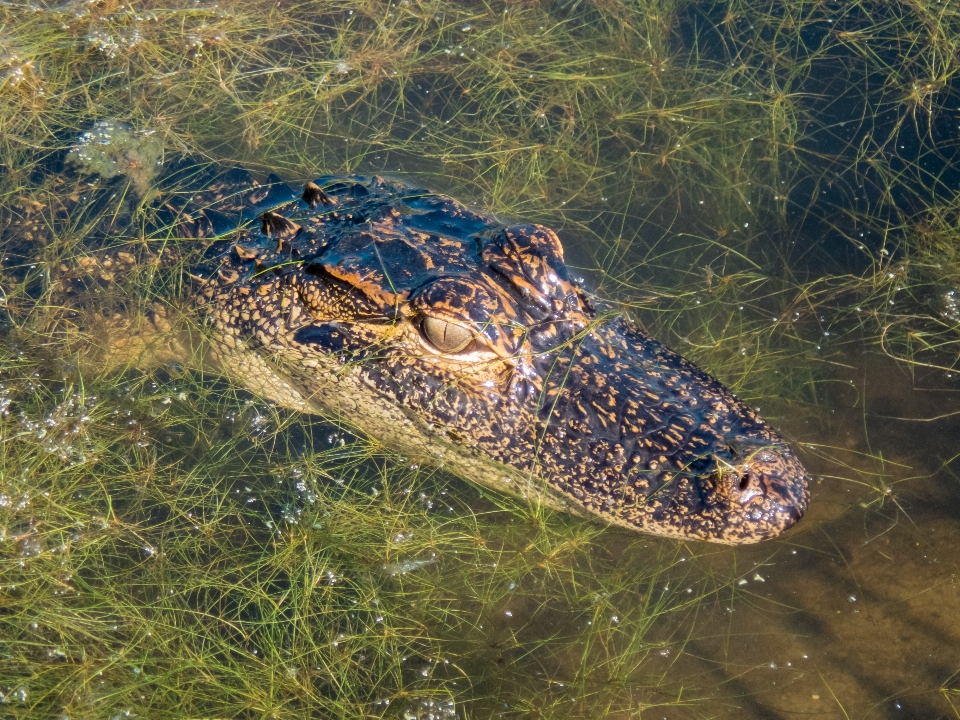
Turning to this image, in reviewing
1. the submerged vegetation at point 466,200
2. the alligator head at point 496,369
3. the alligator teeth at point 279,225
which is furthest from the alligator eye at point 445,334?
the alligator teeth at point 279,225

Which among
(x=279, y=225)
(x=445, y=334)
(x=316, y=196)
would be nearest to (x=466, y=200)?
(x=316, y=196)

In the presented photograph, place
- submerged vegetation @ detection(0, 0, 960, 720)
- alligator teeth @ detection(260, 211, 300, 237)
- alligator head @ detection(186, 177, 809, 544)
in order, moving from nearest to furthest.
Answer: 1. alligator head @ detection(186, 177, 809, 544)
2. submerged vegetation @ detection(0, 0, 960, 720)
3. alligator teeth @ detection(260, 211, 300, 237)

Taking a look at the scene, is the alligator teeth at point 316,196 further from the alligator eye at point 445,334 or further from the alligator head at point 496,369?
the alligator eye at point 445,334

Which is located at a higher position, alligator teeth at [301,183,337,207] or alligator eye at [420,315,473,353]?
alligator teeth at [301,183,337,207]

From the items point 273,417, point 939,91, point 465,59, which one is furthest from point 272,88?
point 939,91

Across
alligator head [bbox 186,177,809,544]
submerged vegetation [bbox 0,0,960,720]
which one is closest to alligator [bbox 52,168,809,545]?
alligator head [bbox 186,177,809,544]

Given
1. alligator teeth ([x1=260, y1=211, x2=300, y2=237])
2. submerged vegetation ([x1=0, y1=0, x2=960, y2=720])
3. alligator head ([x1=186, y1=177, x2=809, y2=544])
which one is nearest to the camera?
alligator head ([x1=186, y1=177, x2=809, y2=544])

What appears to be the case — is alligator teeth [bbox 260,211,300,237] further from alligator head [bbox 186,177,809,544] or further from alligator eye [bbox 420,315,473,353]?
alligator eye [bbox 420,315,473,353]

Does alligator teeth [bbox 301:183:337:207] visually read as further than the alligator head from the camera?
Yes

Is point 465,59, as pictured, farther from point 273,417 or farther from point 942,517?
point 942,517
